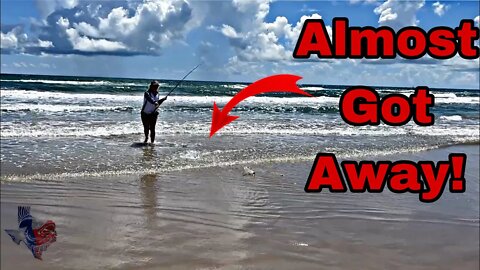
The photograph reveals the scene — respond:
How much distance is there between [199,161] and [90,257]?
5389mm

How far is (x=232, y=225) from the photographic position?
5754 mm

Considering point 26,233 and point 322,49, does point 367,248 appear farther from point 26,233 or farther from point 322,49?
point 26,233

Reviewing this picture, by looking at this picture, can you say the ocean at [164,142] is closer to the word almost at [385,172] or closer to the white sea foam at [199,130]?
the white sea foam at [199,130]

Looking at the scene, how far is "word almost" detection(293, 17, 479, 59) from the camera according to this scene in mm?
5395

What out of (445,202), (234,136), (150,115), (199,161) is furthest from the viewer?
(234,136)

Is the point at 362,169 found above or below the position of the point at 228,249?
above

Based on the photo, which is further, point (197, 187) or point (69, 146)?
point (69, 146)

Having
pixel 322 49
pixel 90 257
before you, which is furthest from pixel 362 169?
pixel 90 257

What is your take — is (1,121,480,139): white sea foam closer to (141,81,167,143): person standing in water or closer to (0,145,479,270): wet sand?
(141,81,167,143): person standing in water

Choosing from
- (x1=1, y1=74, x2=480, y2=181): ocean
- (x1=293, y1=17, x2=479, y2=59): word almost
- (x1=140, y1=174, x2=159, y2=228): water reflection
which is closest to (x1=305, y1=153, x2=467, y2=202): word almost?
(x1=293, y1=17, x2=479, y2=59): word almost

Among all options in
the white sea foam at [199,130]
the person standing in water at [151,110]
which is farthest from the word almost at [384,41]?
the white sea foam at [199,130]

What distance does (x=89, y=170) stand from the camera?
27.8ft

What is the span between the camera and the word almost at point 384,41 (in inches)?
212

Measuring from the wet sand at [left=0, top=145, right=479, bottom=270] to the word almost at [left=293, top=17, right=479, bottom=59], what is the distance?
2.20 meters
